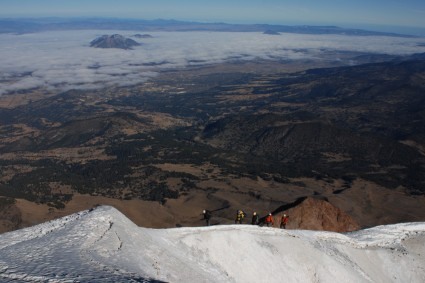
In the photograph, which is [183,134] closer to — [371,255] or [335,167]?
[335,167]

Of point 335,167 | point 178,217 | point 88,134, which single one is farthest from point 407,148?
point 88,134

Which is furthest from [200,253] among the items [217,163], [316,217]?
[217,163]

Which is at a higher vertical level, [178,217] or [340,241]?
[340,241]

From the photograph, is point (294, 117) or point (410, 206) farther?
point (294, 117)

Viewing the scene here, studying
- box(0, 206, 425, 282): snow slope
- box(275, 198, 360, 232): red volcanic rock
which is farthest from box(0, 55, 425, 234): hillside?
box(0, 206, 425, 282): snow slope

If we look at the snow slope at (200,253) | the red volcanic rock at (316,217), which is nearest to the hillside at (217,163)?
the red volcanic rock at (316,217)

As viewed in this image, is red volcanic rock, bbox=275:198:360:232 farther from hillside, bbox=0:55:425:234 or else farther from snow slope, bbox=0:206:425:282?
A: hillside, bbox=0:55:425:234

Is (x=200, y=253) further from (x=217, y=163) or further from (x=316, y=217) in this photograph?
(x=217, y=163)
